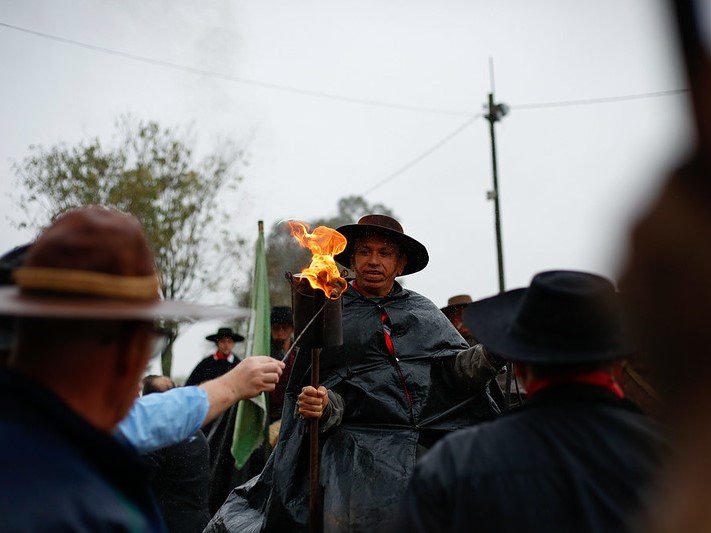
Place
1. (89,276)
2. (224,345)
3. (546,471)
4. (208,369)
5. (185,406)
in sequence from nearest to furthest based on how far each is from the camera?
(89,276) < (546,471) < (185,406) < (208,369) < (224,345)

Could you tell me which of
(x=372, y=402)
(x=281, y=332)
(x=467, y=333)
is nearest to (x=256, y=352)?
(x=372, y=402)

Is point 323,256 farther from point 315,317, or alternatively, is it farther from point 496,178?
point 496,178

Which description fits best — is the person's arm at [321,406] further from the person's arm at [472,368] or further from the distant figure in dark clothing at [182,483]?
the distant figure in dark clothing at [182,483]

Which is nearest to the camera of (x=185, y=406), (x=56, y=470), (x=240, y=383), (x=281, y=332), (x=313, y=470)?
(x=56, y=470)

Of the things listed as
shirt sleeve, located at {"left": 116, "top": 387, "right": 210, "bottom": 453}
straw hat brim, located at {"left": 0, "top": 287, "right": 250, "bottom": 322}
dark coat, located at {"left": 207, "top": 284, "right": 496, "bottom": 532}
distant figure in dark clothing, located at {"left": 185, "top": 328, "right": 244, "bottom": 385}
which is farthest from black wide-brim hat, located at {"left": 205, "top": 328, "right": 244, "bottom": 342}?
straw hat brim, located at {"left": 0, "top": 287, "right": 250, "bottom": 322}

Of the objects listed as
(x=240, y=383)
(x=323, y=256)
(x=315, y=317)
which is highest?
(x=323, y=256)

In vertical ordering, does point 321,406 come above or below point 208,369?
below

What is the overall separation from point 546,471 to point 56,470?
1.32 meters

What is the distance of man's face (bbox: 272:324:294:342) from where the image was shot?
9.07 meters

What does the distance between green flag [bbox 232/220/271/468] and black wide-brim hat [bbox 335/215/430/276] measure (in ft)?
2.09

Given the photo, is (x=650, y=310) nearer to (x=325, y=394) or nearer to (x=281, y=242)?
(x=325, y=394)

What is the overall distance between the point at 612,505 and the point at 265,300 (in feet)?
12.3

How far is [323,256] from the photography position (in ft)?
15.0

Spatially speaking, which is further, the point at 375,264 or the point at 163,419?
the point at 375,264
